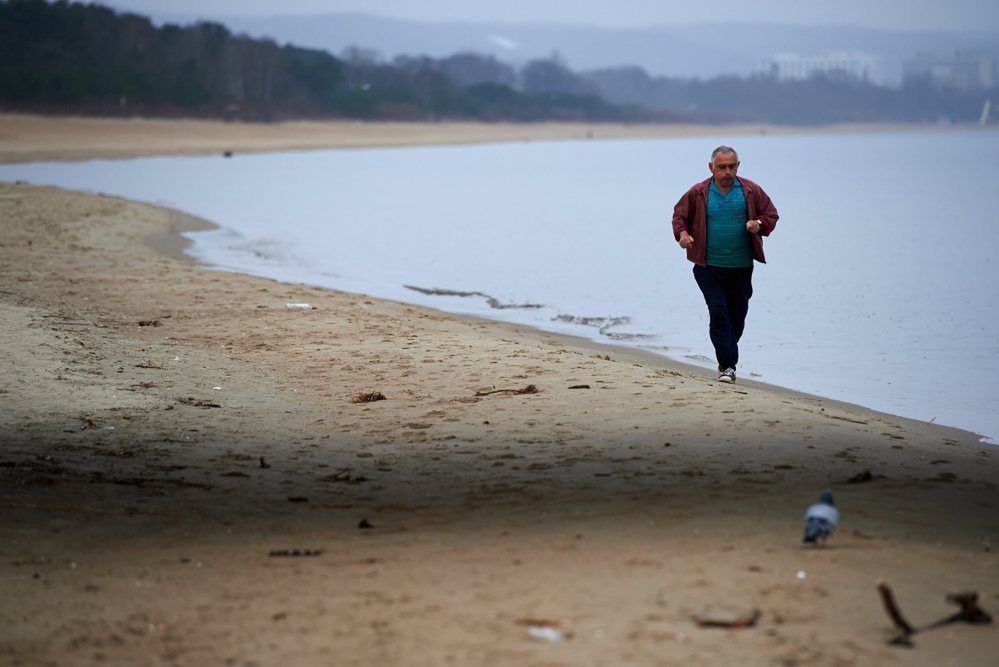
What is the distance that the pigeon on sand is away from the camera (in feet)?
16.7

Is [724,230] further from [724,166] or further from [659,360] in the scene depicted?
[659,360]

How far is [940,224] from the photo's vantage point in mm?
33250

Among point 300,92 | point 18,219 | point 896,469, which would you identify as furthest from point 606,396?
point 300,92

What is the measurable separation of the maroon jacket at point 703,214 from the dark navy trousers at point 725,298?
14 centimetres

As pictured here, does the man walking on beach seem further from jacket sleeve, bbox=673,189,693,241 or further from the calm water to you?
the calm water

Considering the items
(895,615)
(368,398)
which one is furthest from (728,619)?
(368,398)

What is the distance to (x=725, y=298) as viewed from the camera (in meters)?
9.72

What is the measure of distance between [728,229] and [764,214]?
Result: 282mm

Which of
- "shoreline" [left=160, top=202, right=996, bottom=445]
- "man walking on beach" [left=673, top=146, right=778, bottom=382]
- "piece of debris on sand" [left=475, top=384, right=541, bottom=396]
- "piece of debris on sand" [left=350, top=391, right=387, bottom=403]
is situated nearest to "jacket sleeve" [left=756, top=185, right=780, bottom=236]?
"man walking on beach" [left=673, top=146, right=778, bottom=382]

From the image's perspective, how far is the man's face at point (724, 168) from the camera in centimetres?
918

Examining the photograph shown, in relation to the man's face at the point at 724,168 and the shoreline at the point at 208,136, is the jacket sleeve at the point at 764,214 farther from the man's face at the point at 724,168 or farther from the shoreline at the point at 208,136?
the shoreline at the point at 208,136

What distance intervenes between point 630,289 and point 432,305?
415 centimetres

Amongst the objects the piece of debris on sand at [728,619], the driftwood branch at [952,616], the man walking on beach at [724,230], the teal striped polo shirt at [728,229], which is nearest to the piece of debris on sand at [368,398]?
the man walking on beach at [724,230]

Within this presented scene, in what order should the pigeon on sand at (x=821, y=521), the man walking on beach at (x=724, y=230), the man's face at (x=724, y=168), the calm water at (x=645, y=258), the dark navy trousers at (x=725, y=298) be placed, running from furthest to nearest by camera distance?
1. the calm water at (x=645, y=258)
2. the dark navy trousers at (x=725, y=298)
3. the man walking on beach at (x=724, y=230)
4. the man's face at (x=724, y=168)
5. the pigeon on sand at (x=821, y=521)
